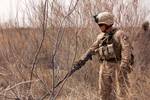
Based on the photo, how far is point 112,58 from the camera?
6195 millimetres

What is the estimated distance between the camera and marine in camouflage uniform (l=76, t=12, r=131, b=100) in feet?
19.3

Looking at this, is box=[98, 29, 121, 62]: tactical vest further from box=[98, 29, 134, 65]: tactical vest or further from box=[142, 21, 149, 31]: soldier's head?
box=[142, 21, 149, 31]: soldier's head

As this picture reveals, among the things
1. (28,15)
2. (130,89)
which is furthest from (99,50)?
(28,15)

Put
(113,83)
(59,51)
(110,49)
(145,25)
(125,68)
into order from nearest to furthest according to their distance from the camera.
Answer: (125,68) → (110,49) → (113,83) → (59,51) → (145,25)

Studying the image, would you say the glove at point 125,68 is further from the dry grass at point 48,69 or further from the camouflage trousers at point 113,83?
the dry grass at point 48,69

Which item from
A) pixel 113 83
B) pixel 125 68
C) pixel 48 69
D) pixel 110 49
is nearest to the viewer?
pixel 125 68

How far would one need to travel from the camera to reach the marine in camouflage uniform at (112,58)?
19.3ft

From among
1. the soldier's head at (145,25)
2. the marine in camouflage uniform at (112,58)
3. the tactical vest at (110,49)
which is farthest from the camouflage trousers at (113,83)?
the soldier's head at (145,25)

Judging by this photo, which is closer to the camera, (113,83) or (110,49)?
(110,49)

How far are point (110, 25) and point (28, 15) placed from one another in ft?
6.96

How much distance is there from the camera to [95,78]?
957cm

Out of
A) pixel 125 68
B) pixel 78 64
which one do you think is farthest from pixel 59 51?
pixel 125 68

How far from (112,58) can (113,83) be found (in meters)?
0.39

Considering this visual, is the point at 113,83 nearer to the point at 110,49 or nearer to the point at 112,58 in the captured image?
the point at 112,58
